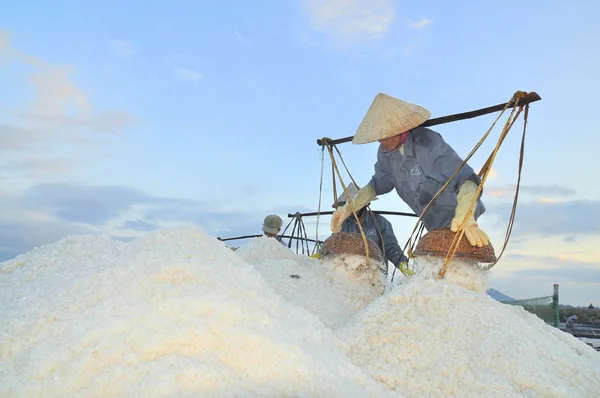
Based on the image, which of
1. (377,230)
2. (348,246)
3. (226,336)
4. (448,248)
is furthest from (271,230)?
(226,336)

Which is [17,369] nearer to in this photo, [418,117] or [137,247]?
[137,247]

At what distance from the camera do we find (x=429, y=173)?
9.70 ft

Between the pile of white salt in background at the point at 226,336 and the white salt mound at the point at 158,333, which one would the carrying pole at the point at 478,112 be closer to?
the pile of white salt in background at the point at 226,336

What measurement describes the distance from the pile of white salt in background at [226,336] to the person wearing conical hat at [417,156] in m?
0.65

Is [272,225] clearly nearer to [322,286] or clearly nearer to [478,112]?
[322,286]

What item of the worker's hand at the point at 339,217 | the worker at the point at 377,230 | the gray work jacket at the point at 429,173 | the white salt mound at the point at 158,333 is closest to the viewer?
the white salt mound at the point at 158,333

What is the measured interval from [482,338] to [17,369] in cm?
167

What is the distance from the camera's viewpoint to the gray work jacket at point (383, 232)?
13.1ft

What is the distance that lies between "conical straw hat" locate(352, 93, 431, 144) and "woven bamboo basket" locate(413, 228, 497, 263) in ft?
2.22

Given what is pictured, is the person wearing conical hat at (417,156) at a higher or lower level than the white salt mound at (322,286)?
higher

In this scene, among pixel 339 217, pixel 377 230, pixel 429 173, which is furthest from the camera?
pixel 377 230

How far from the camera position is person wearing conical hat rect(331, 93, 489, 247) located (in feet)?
9.46

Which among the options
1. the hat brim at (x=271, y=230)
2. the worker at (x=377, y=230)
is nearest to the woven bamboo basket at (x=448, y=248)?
the worker at (x=377, y=230)

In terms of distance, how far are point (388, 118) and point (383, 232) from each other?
1.44 metres
